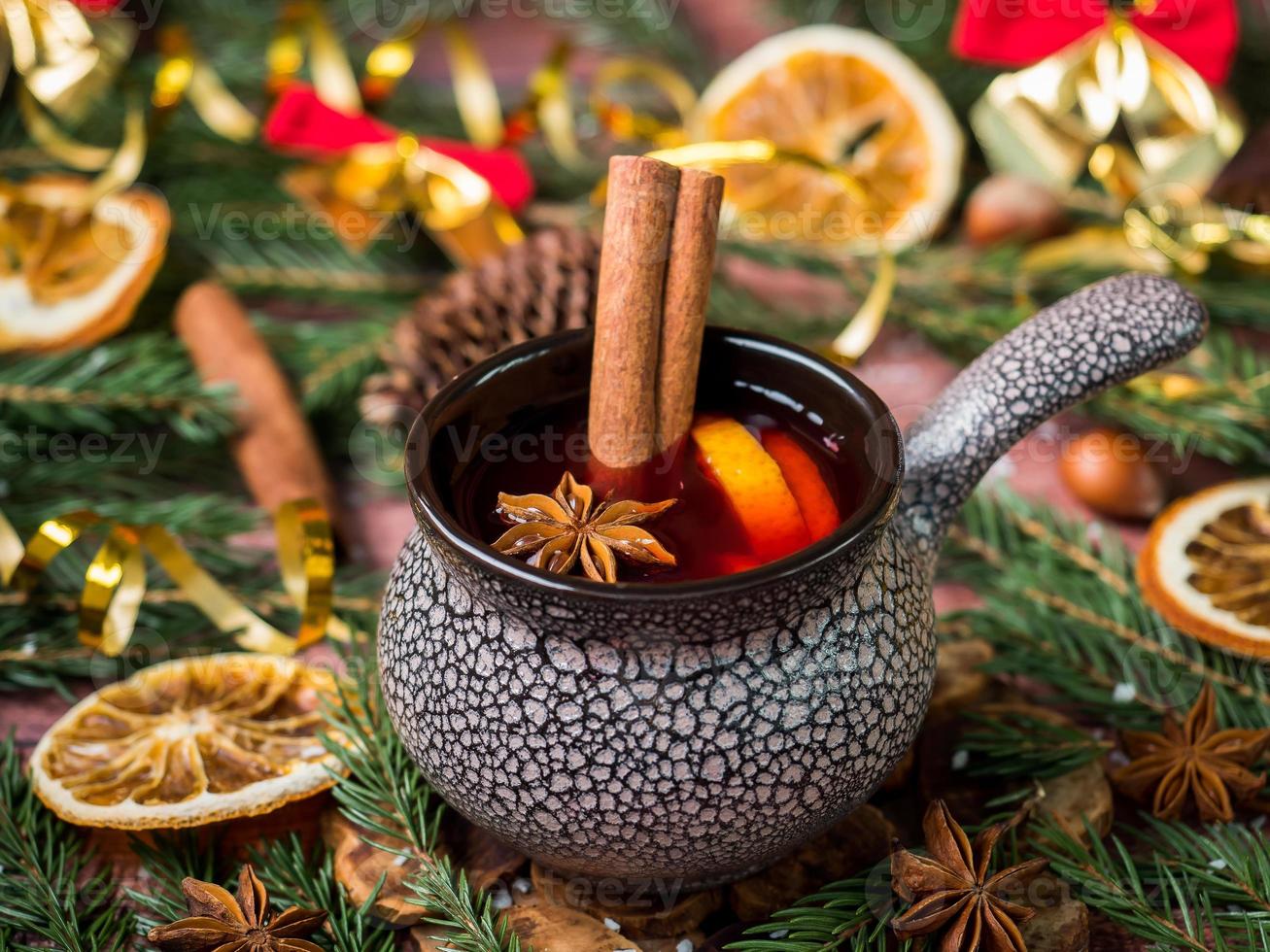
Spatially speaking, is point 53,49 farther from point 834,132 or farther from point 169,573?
point 834,132

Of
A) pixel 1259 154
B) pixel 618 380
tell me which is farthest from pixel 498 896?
pixel 1259 154

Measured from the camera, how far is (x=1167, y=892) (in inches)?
34.8

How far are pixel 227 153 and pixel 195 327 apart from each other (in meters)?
0.40

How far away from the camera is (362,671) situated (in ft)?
3.29

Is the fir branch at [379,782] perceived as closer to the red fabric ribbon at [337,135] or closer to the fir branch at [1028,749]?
the fir branch at [1028,749]

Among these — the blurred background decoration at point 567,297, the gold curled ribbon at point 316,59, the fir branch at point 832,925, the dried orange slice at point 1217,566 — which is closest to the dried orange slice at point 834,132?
the blurred background decoration at point 567,297

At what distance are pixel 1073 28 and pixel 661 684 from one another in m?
1.16

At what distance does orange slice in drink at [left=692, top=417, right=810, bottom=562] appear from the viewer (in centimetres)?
82

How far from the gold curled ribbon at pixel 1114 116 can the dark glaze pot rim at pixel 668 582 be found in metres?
0.72

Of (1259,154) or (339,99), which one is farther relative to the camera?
(1259,154)

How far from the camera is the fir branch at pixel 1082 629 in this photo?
1.04 meters

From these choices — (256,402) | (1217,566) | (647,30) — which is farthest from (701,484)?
(647,30)

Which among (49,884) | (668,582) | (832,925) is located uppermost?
(668,582)

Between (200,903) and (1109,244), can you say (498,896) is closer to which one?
(200,903)
